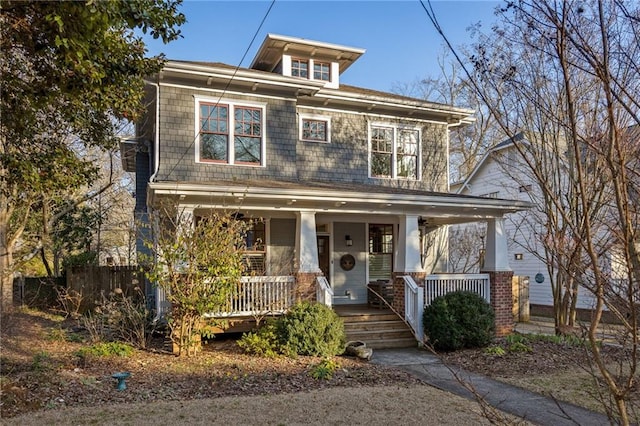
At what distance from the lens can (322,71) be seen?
14344 mm

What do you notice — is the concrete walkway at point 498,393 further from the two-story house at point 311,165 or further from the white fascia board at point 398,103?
the white fascia board at point 398,103

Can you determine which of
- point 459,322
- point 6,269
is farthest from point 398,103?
point 6,269

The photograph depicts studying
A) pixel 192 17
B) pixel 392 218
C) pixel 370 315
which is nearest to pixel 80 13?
pixel 192 17

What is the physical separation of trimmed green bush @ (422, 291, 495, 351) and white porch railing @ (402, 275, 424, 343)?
258mm

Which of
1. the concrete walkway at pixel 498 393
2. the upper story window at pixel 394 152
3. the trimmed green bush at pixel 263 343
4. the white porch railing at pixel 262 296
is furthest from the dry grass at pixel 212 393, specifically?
the upper story window at pixel 394 152

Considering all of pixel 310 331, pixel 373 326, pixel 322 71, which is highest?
pixel 322 71

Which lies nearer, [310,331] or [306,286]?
[310,331]

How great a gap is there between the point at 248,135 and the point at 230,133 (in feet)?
1.54

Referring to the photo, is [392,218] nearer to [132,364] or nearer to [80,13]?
[132,364]

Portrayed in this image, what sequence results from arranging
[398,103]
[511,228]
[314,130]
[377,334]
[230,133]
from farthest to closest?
[511,228]
[398,103]
[314,130]
[230,133]
[377,334]

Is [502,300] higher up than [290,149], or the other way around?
[290,149]

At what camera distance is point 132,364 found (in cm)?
820

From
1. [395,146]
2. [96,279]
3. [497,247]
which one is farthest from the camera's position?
[96,279]

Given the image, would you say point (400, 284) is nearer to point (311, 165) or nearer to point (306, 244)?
point (306, 244)
